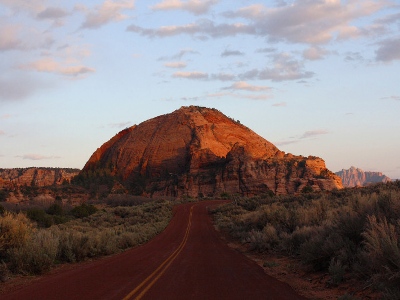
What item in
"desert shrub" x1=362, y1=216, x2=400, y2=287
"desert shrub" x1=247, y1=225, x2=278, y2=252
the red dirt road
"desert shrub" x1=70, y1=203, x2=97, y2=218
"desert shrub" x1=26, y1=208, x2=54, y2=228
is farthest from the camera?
"desert shrub" x1=70, y1=203, x2=97, y2=218

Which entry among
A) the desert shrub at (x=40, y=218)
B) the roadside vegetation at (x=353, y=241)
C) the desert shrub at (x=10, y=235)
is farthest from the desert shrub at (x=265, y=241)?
the desert shrub at (x=40, y=218)

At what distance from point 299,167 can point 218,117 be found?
51551 millimetres

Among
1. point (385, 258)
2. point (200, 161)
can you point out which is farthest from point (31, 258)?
point (200, 161)

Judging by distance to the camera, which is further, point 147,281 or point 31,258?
point 31,258

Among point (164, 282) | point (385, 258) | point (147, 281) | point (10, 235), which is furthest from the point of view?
point (10, 235)

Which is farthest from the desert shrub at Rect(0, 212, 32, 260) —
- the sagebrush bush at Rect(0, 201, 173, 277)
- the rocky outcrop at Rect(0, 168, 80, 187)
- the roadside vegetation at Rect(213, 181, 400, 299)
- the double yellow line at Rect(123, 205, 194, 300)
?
the rocky outcrop at Rect(0, 168, 80, 187)

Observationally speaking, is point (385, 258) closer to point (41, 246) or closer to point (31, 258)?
point (31, 258)

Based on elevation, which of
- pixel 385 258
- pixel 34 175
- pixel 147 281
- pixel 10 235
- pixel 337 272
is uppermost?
pixel 34 175

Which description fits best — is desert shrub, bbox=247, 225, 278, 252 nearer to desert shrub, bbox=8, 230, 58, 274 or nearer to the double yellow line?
the double yellow line

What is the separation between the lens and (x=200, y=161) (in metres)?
99.0

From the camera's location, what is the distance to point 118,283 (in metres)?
10.9

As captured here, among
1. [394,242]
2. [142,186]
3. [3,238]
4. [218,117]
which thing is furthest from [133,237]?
[218,117]

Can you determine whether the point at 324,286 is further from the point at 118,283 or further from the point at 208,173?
the point at 208,173

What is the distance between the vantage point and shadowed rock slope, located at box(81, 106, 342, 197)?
83812 millimetres
